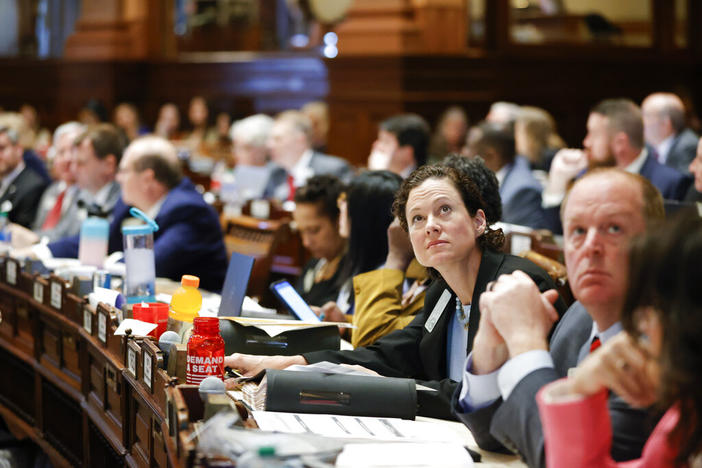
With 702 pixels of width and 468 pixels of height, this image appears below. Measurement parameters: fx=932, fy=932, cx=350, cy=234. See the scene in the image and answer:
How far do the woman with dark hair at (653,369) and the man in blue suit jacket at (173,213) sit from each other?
313 cm

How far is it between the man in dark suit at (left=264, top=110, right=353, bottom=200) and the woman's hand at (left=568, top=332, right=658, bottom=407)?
6.59 metres

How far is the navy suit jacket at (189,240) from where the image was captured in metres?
4.41

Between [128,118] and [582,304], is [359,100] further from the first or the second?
[582,304]

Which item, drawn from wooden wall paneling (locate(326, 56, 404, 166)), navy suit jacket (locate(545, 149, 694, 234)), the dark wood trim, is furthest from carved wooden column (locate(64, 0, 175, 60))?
the dark wood trim

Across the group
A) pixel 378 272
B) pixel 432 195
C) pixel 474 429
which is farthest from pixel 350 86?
pixel 474 429

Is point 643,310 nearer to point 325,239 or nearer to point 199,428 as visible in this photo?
point 199,428

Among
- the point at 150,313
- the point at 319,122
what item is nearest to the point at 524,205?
the point at 150,313

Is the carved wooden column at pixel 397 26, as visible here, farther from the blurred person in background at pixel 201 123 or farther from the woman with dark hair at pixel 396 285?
the woman with dark hair at pixel 396 285

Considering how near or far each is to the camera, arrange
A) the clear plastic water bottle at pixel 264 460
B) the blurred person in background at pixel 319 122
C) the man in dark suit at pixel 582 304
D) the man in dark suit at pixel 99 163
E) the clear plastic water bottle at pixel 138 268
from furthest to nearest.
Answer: the blurred person in background at pixel 319 122 < the man in dark suit at pixel 99 163 < the clear plastic water bottle at pixel 138 268 < the man in dark suit at pixel 582 304 < the clear plastic water bottle at pixel 264 460

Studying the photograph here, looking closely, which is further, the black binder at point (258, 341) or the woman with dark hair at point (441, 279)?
the black binder at point (258, 341)

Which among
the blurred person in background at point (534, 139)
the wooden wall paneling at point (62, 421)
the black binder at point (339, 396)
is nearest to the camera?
the black binder at point (339, 396)

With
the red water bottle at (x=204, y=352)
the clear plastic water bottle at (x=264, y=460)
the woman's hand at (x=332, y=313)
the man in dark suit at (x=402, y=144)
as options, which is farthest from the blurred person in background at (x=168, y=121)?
the clear plastic water bottle at (x=264, y=460)

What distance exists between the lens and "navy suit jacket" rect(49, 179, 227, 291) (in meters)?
4.41

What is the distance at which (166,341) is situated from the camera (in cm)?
256
